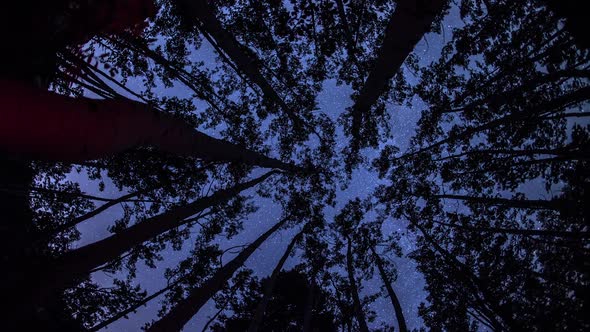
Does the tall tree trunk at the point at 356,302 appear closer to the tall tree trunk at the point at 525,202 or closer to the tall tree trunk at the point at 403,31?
the tall tree trunk at the point at 525,202

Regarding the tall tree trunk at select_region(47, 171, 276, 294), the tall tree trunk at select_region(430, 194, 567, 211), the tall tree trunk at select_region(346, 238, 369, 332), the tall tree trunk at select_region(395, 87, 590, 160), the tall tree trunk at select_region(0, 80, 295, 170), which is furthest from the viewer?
the tall tree trunk at select_region(346, 238, 369, 332)

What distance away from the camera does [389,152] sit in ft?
50.0

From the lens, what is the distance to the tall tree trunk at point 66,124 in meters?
2.38

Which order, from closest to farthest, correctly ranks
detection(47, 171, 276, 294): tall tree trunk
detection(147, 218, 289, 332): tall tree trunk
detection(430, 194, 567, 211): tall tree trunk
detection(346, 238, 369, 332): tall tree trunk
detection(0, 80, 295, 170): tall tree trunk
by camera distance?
detection(0, 80, 295, 170): tall tree trunk < detection(47, 171, 276, 294): tall tree trunk < detection(147, 218, 289, 332): tall tree trunk < detection(430, 194, 567, 211): tall tree trunk < detection(346, 238, 369, 332): tall tree trunk

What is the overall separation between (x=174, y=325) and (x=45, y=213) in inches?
244

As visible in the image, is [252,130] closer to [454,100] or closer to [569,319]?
[454,100]

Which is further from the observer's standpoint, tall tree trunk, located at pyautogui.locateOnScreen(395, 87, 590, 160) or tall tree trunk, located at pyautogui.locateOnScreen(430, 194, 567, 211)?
tall tree trunk, located at pyautogui.locateOnScreen(430, 194, 567, 211)

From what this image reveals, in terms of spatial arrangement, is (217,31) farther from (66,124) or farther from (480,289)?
(480,289)

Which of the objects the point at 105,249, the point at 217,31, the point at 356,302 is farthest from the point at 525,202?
the point at 105,249

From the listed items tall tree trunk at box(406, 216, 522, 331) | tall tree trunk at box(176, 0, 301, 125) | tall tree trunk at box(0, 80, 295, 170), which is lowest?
tall tree trunk at box(0, 80, 295, 170)

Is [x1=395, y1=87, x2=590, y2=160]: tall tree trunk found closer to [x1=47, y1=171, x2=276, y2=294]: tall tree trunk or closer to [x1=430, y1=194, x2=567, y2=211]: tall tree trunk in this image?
[x1=430, y1=194, x2=567, y2=211]: tall tree trunk

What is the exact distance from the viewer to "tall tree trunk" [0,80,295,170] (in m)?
2.38

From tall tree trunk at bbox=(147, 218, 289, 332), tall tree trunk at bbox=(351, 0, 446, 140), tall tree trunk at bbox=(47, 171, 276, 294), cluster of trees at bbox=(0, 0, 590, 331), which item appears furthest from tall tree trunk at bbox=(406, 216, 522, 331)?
tall tree trunk at bbox=(47, 171, 276, 294)

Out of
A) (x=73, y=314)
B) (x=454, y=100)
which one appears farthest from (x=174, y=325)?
(x=454, y=100)
